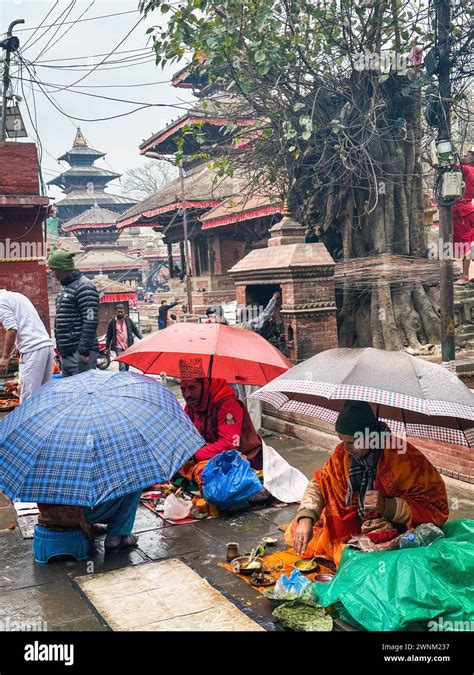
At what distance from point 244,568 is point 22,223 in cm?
1177

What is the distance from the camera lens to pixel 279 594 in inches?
151

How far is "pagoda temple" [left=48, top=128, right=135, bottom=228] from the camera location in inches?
2212

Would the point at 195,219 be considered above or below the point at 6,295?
above

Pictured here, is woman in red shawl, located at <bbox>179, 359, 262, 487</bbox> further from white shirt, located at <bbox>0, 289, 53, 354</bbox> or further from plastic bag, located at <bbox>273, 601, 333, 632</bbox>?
plastic bag, located at <bbox>273, 601, 333, 632</bbox>

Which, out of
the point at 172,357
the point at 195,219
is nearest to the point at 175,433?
the point at 172,357

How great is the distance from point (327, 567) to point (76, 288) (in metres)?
3.86

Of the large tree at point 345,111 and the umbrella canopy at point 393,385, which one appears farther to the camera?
the large tree at point 345,111

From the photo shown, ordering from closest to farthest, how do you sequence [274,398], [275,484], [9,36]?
[274,398] < [275,484] < [9,36]

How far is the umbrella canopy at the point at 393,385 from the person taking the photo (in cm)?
367

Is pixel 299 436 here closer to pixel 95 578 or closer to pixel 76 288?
pixel 76 288

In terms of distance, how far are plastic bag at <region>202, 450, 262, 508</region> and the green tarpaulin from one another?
165 centimetres

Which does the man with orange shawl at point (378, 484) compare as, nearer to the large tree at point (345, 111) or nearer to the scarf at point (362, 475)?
the scarf at point (362, 475)

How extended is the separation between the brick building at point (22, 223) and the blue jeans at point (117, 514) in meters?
10.5

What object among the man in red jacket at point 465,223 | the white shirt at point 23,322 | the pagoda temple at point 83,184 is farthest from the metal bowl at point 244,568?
the pagoda temple at point 83,184
